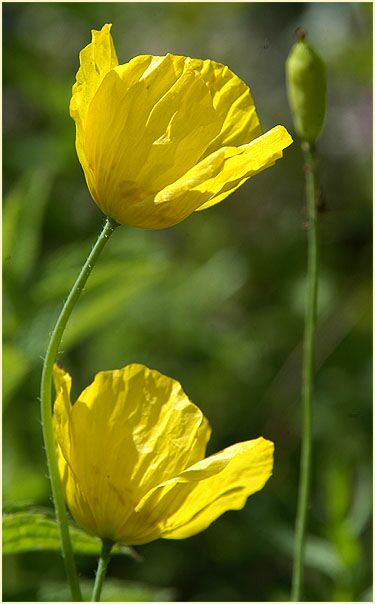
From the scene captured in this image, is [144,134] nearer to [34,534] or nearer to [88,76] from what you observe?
[88,76]

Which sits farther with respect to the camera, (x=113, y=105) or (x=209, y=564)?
(x=209, y=564)

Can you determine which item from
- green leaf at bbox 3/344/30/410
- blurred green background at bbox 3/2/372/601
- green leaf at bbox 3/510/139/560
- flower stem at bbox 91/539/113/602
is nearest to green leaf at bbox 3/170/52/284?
blurred green background at bbox 3/2/372/601

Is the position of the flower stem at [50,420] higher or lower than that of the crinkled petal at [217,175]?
lower

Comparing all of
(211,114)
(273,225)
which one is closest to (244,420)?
(273,225)

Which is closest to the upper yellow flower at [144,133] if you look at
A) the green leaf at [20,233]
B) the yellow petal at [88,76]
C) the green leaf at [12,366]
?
the yellow petal at [88,76]

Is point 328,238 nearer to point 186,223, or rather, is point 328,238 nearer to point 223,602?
point 186,223

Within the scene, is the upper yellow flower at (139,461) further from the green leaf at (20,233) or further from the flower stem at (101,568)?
the green leaf at (20,233)

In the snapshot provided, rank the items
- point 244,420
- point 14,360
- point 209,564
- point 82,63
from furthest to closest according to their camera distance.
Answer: point 244,420 < point 209,564 < point 14,360 < point 82,63

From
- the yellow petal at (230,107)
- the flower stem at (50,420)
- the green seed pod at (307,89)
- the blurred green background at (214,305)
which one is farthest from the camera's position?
the blurred green background at (214,305)
